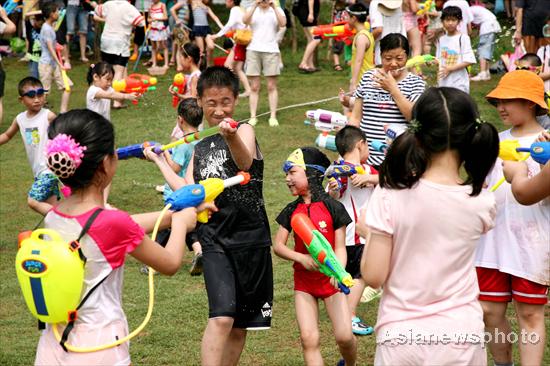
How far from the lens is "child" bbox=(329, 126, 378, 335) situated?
19.6 feet

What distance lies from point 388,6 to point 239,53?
2.69m

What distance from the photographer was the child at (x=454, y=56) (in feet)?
35.9

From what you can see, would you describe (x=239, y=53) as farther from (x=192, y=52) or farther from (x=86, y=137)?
(x=86, y=137)

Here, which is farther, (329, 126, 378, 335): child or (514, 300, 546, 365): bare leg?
(329, 126, 378, 335): child

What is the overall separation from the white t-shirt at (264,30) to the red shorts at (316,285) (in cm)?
803

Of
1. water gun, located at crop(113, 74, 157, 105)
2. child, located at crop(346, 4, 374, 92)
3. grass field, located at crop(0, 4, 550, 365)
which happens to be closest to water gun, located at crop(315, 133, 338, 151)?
grass field, located at crop(0, 4, 550, 365)

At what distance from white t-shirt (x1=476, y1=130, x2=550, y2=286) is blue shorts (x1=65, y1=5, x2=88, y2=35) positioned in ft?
47.8

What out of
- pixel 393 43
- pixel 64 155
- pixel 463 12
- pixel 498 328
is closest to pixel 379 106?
pixel 393 43

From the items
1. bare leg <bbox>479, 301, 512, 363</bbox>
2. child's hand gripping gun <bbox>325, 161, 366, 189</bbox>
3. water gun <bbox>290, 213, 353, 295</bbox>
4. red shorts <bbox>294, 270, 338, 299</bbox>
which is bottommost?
bare leg <bbox>479, 301, 512, 363</bbox>

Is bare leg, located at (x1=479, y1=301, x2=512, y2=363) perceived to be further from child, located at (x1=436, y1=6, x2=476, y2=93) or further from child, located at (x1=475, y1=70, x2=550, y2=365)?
child, located at (x1=436, y1=6, x2=476, y2=93)

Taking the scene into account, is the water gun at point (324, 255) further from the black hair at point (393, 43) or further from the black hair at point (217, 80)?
the black hair at point (393, 43)

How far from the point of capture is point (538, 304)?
4.82 meters

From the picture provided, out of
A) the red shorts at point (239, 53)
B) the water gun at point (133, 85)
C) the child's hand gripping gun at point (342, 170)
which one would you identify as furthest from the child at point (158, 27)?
the child's hand gripping gun at point (342, 170)

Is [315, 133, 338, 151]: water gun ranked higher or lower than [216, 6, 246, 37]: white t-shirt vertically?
lower
